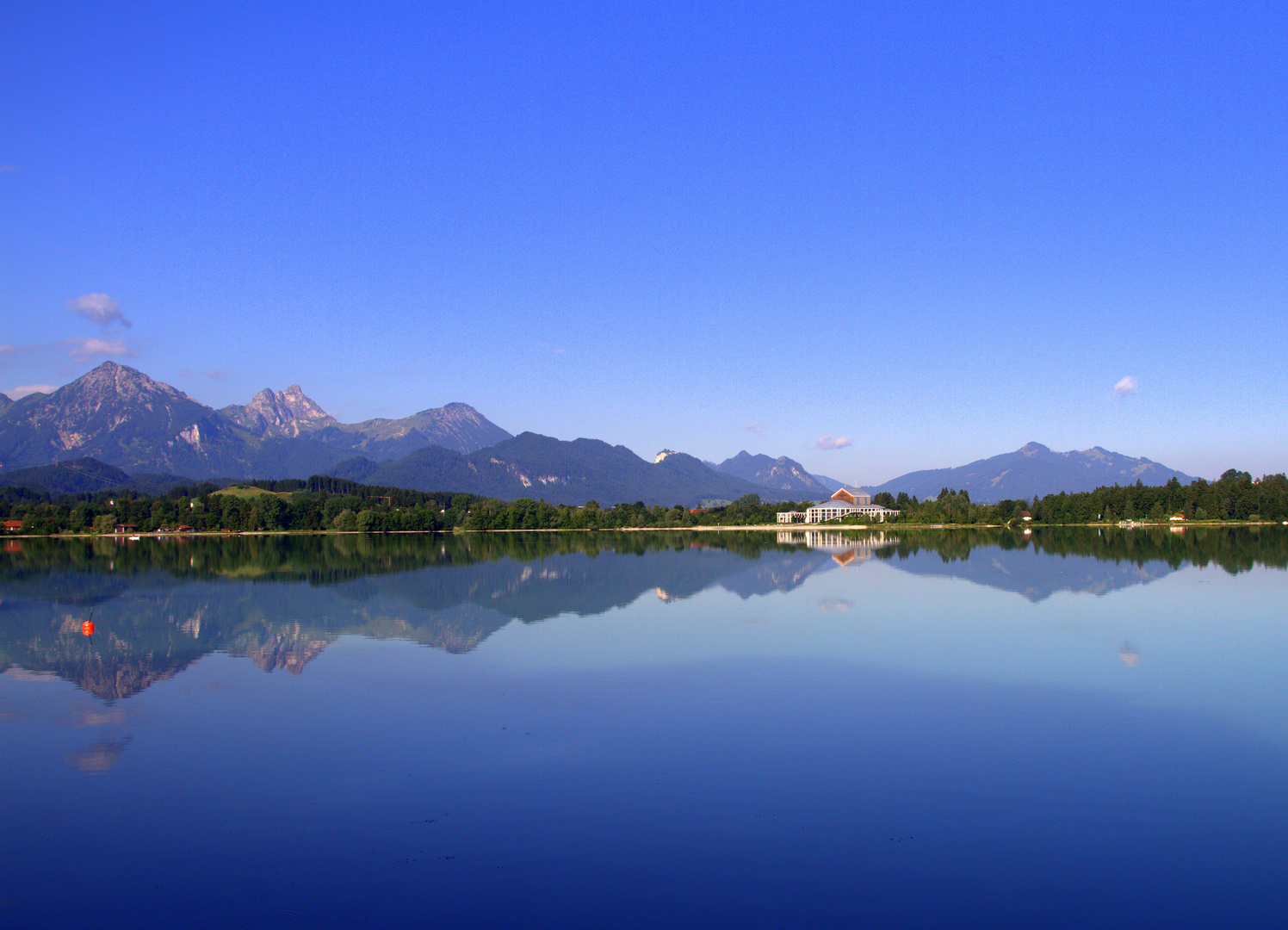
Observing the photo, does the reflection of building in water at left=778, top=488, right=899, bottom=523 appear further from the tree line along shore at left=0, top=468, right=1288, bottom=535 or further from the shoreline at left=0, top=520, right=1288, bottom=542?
the shoreline at left=0, top=520, right=1288, bottom=542

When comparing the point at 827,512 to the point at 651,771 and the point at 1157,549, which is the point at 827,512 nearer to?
the point at 1157,549

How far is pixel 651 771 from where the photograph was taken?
40.8 feet

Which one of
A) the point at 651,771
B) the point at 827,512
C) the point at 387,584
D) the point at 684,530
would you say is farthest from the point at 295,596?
the point at 827,512

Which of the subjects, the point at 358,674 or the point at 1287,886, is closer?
the point at 1287,886

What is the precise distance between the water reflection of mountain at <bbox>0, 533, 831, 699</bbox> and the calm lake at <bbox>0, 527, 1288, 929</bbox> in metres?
0.38

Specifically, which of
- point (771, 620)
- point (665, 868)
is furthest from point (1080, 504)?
point (665, 868)

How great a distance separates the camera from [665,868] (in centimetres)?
920

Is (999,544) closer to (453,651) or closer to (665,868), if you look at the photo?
(453,651)

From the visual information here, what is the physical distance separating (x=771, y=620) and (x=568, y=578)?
1974 cm

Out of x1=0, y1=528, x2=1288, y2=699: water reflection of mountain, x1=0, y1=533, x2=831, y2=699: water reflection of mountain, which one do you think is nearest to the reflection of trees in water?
x1=0, y1=528, x2=1288, y2=699: water reflection of mountain

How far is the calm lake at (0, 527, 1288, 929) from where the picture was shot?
28.5ft

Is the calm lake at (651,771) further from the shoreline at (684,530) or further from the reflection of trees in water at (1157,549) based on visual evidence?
the shoreline at (684,530)

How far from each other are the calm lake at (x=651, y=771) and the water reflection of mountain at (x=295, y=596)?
15.0 inches

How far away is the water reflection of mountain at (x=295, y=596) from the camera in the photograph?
23.8m
